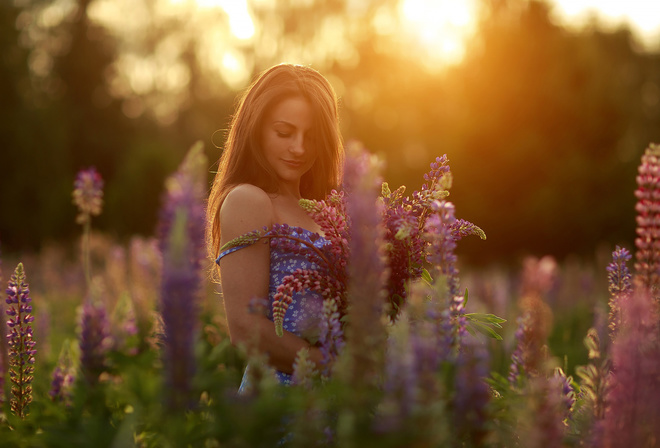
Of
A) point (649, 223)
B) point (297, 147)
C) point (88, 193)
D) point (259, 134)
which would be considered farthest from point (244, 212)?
point (88, 193)

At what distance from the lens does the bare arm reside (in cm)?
281

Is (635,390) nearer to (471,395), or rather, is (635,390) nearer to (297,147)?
(471,395)

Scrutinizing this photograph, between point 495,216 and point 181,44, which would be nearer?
point 495,216

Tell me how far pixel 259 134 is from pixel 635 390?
2449 mm

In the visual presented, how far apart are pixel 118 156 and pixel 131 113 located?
10.6 ft

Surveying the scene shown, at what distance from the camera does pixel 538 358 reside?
71.3 inches

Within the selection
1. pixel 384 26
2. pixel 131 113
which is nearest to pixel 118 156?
pixel 131 113

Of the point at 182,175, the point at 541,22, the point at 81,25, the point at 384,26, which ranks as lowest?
the point at 182,175

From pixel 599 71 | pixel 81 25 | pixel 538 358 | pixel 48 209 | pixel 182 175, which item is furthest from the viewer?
pixel 81 25

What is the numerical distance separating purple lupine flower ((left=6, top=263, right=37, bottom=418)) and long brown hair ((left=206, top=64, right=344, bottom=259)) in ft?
4.15

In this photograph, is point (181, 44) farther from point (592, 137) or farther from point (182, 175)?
point (182, 175)

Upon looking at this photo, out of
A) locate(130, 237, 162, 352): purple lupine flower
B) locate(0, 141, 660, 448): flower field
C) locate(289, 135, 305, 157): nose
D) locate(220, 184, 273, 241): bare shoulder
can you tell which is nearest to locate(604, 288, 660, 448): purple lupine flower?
locate(0, 141, 660, 448): flower field

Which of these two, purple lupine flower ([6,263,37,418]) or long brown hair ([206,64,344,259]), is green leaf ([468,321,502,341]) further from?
purple lupine flower ([6,263,37,418])

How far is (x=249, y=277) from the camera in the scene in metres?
2.96
